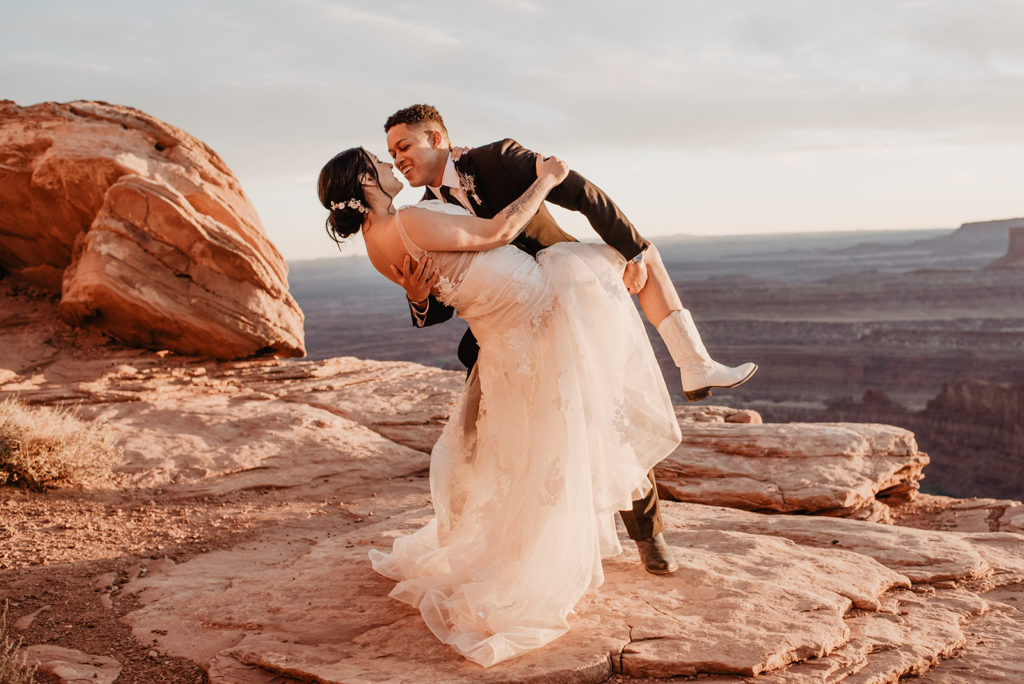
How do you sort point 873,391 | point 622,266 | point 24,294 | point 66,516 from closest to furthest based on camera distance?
point 622,266 < point 66,516 < point 24,294 < point 873,391

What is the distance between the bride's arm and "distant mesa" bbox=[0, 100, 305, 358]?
589 centimetres

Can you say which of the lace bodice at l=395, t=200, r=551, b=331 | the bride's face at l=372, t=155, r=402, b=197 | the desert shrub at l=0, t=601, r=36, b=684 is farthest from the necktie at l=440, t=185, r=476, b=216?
the desert shrub at l=0, t=601, r=36, b=684

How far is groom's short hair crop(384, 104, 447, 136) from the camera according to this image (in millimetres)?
3041

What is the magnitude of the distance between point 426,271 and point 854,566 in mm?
2524

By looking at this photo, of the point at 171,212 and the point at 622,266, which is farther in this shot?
the point at 171,212

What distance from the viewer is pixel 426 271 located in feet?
9.64

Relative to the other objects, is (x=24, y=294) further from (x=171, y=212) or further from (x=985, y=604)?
(x=985, y=604)

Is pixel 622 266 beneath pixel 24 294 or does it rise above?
above

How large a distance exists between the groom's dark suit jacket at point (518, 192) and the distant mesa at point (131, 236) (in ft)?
18.8

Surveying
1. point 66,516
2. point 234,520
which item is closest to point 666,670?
point 234,520

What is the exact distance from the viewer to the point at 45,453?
5469 millimetres

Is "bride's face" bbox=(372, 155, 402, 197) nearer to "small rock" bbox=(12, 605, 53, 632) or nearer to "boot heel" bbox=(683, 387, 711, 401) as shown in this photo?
"boot heel" bbox=(683, 387, 711, 401)

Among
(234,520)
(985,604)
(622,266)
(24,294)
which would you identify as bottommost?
(234,520)

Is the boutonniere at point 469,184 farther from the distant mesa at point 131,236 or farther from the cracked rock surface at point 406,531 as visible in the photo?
the distant mesa at point 131,236
